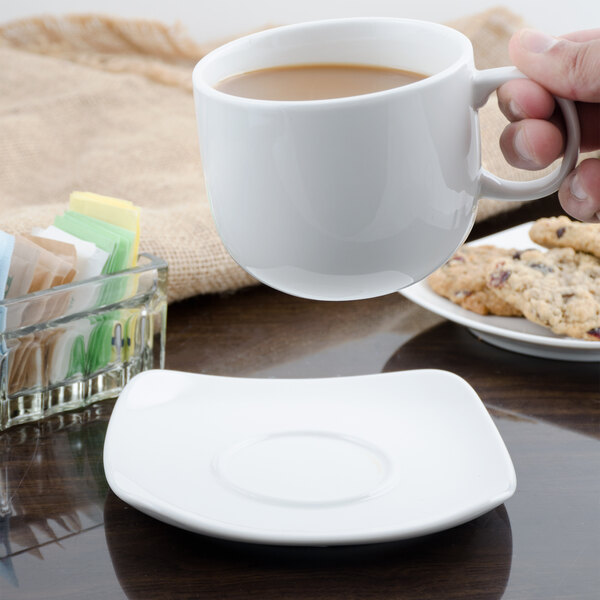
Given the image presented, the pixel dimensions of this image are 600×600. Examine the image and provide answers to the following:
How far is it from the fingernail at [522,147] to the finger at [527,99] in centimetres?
2

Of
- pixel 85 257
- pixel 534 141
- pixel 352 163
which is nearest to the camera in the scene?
pixel 352 163

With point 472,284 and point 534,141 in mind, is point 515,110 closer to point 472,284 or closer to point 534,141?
point 534,141

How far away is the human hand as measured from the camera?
1.93 ft

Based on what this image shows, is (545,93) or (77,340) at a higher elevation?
(545,93)

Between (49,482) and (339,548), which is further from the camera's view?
(49,482)

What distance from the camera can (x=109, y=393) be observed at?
87 centimetres

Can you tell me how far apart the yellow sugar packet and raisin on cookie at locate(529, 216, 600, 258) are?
460mm

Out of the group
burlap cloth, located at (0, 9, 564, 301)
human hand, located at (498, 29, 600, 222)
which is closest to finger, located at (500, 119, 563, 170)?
human hand, located at (498, 29, 600, 222)

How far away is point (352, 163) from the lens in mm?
507

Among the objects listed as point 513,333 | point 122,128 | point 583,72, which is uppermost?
point 583,72

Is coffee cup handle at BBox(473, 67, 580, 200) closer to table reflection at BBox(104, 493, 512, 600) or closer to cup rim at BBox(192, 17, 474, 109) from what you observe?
cup rim at BBox(192, 17, 474, 109)

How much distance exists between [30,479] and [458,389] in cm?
38

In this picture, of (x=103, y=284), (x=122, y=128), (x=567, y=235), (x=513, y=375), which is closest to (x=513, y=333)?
(x=513, y=375)

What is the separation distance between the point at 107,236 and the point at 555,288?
461 millimetres
